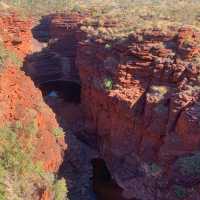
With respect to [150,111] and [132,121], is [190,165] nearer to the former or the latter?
[150,111]

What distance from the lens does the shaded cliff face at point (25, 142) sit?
55.1 feet

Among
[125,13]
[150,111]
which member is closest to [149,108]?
[150,111]

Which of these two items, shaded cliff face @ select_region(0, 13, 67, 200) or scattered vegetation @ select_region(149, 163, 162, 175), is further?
scattered vegetation @ select_region(149, 163, 162, 175)

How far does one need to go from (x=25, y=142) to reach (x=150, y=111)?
7.74 m

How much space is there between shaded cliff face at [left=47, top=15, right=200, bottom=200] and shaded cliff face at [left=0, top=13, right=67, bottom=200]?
354cm

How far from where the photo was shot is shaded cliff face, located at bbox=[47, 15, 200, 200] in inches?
843

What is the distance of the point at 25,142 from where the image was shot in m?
18.5

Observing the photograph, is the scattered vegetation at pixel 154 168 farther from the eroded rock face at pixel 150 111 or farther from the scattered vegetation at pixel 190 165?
the scattered vegetation at pixel 190 165

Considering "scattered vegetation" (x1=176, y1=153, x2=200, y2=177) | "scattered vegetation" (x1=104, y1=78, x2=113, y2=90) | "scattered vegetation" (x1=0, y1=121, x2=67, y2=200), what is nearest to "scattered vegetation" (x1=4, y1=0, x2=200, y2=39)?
"scattered vegetation" (x1=104, y1=78, x2=113, y2=90)

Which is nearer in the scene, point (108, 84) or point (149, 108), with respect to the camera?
point (149, 108)

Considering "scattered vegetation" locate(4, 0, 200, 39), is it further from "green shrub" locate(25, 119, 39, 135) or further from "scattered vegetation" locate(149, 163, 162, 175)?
"green shrub" locate(25, 119, 39, 135)

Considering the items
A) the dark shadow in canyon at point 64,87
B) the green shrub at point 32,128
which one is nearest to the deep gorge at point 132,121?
the dark shadow in canyon at point 64,87

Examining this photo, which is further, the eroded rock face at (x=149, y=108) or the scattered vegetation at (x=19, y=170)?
the eroded rock face at (x=149, y=108)

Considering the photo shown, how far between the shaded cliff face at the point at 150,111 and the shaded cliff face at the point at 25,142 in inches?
139
